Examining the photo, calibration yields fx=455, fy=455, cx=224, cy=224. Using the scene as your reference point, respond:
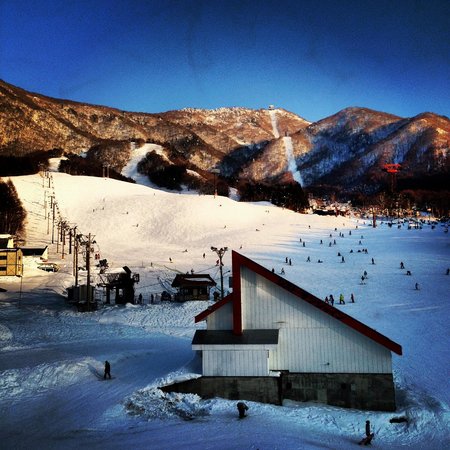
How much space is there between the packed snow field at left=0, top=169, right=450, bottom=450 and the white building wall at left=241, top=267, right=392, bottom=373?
1.42m

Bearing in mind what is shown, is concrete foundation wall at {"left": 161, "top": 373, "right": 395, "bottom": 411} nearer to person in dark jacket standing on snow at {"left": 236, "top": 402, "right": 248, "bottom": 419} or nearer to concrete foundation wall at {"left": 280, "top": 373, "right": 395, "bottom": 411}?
concrete foundation wall at {"left": 280, "top": 373, "right": 395, "bottom": 411}

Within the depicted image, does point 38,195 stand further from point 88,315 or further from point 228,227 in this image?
point 88,315

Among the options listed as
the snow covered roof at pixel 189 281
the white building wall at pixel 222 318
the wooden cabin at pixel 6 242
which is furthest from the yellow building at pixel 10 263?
the white building wall at pixel 222 318

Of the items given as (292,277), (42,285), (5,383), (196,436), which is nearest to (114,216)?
(42,285)

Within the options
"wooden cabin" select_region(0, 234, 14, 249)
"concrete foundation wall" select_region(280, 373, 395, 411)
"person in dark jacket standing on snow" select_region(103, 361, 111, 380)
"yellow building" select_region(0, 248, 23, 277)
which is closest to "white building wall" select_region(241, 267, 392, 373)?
"concrete foundation wall" select_region(280, 373, 395, 411)

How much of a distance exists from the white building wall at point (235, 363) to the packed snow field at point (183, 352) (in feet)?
2.70

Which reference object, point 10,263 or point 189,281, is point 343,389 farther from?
point 10,263

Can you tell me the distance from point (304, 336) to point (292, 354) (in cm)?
73

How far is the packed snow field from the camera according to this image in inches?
484

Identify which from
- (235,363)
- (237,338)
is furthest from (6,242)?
(235,363)

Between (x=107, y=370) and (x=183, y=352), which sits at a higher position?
(x=107, y=370)

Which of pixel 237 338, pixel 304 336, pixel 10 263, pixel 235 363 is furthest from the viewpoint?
pixel 10 263

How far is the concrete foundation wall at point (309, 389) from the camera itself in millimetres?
14945

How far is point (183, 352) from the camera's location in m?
20.4
